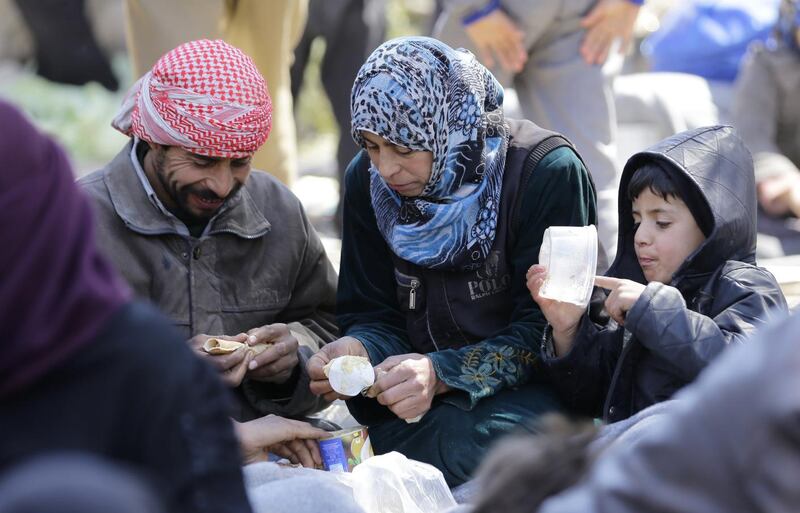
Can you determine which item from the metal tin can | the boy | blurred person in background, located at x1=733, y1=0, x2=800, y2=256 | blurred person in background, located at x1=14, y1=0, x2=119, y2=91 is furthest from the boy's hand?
blurred person in background, located at x1=14, y1=0, x2=119, y2=91

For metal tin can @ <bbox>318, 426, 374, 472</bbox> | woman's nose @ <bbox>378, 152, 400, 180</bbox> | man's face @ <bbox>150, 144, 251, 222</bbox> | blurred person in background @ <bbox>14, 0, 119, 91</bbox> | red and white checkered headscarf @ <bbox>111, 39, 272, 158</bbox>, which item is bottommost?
blurred person in background @ <bbox>14, 0, 119, 91</bbox>

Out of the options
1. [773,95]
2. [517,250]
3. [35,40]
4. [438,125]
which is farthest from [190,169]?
[35,40]

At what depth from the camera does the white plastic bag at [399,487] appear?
2.96m

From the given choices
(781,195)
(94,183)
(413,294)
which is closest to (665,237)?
(413,294)

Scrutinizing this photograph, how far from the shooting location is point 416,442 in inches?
129

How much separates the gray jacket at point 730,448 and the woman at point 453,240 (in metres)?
1.72

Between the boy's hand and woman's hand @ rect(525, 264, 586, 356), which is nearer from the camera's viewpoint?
the boy's hand

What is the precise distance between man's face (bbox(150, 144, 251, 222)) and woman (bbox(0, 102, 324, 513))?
1549mm

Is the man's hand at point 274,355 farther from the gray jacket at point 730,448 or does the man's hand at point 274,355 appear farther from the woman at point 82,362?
the gray jacket at point 730,448

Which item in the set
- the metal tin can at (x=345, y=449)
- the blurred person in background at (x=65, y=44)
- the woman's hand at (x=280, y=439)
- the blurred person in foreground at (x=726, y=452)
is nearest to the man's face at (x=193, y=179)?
the woman's hand at (x=280, y=439)

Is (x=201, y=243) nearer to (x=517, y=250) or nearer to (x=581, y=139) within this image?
(x=517, y=250)

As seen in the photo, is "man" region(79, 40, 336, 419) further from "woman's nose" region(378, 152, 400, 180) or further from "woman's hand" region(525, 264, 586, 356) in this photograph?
"woman's hand" region(525, 264, 586, 356)

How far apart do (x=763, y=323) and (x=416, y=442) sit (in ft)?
3.05

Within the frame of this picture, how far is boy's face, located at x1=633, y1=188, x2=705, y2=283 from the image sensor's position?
123 inches
